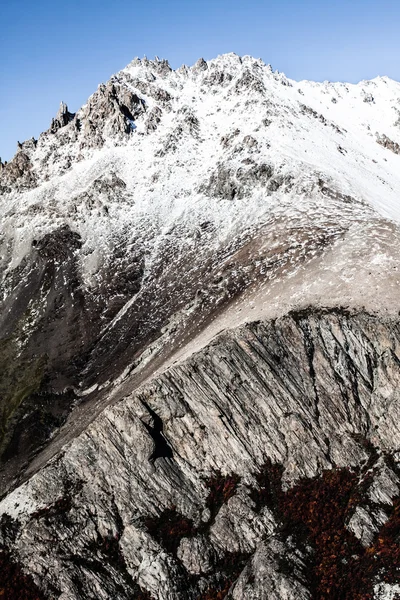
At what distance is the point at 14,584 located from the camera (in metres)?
32.8

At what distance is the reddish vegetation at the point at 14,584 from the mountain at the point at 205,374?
0.46ft

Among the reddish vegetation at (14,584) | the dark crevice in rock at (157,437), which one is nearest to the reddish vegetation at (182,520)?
the dark crevice in rock at (157,437)

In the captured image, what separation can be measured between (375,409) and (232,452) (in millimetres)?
13669

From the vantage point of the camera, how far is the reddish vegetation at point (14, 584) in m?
32.2

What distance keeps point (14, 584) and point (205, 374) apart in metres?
21.7

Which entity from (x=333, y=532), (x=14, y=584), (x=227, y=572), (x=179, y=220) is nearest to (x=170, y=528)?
(x=227, y=572)

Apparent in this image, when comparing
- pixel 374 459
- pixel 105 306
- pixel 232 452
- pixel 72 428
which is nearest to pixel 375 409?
pixel 374 459

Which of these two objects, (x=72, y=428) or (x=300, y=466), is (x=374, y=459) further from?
(x=72, y=428)

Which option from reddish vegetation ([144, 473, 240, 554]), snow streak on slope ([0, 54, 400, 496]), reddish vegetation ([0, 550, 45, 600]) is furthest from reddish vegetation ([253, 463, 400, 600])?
reddish vegetation ([0, 550, 45, 600])

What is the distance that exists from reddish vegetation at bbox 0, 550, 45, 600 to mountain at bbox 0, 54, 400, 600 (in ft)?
0.46

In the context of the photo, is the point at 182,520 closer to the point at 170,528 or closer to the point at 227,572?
the point at 170,528

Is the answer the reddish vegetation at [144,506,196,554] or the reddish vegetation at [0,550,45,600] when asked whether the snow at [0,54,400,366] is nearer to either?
the reddish vegetation at [144,506,196,554]

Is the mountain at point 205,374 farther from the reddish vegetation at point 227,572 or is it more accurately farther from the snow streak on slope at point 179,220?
the snow streak on slope at point 179,220

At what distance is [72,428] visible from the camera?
54188 mm
